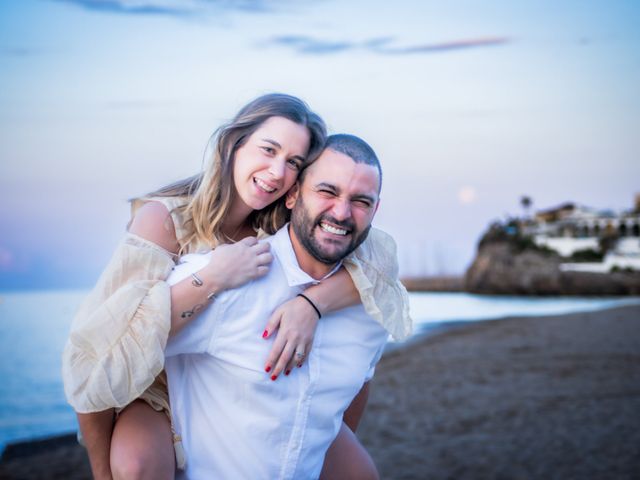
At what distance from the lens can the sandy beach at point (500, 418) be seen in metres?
7.90

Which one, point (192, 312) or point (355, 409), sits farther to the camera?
point (355, 409)

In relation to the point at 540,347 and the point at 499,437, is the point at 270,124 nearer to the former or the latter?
the point at 499,437

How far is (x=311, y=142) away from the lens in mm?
3031

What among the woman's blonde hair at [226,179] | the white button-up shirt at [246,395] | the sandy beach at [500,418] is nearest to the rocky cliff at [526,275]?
the sandy beach at [500,418]

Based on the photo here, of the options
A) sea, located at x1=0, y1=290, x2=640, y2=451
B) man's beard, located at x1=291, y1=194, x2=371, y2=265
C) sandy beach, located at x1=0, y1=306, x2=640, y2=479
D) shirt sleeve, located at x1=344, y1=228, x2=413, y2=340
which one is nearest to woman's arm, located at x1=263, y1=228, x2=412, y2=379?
shirt sleeve, located at x1=344, y1=228, x2=413, y2=340

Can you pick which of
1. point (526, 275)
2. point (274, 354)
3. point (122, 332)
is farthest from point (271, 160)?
point (526, 275)

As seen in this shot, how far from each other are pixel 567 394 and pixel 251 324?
34.0ft

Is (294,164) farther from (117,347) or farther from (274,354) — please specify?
(117,347)

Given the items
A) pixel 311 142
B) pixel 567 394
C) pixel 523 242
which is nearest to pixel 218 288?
pixel 311 142

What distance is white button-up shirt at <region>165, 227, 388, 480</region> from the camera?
2.47m

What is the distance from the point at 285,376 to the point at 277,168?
94cm

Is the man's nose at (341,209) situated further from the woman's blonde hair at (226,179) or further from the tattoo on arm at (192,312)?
the tattoo on arm at (192,312)

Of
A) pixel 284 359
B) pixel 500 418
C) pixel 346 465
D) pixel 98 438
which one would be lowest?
pixel 500 418

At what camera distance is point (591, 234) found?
232 ft
